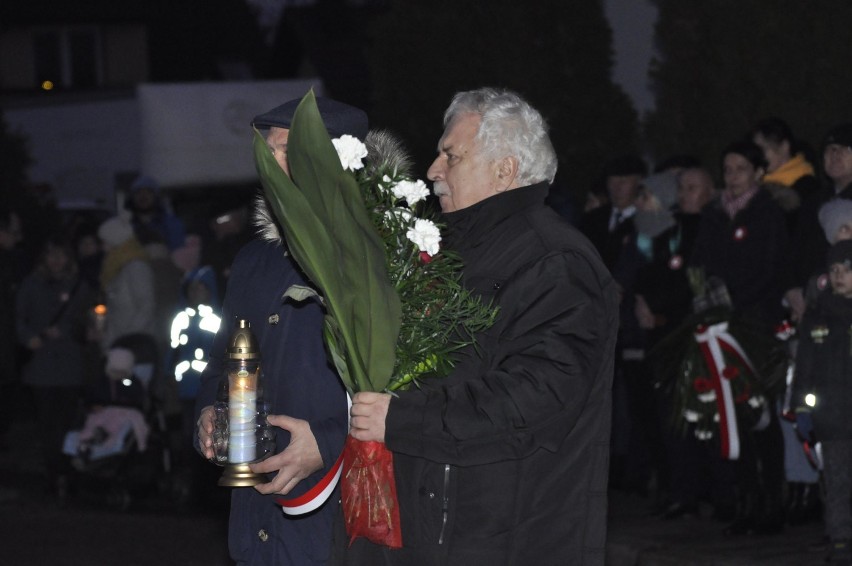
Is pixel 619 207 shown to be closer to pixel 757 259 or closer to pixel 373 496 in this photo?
pixel 757 259

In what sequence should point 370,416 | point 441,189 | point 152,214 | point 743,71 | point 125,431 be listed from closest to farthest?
point 370,416
point 441,189
point 743,71
point 125,431
point 152,214

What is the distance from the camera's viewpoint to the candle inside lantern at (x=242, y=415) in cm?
420

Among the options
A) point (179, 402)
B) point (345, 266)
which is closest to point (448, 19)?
point (179, 402)

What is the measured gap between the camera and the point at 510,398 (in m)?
3.74

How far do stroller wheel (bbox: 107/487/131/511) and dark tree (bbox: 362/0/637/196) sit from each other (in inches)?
179

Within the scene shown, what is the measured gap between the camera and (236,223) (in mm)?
12133

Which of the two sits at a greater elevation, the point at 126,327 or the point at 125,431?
the point at 126,327

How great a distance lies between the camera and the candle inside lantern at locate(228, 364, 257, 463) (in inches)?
165

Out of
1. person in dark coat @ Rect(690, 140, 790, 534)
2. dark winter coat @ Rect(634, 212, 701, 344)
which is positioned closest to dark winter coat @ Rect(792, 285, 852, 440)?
person in dark coat @ Rect(690, 140, 790, 534)

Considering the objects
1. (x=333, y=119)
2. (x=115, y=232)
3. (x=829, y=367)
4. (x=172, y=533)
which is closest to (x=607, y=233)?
(x=829, y=367)

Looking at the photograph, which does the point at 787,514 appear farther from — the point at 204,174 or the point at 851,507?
the point at 204,174

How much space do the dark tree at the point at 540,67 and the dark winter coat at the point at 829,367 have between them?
532cm

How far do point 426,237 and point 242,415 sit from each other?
30.7 inches

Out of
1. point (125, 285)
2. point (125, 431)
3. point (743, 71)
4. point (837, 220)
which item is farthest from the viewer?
point (125, 285)
